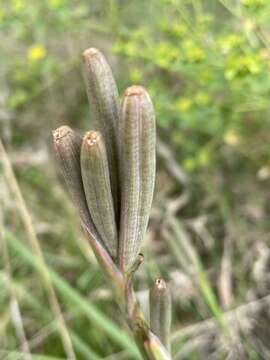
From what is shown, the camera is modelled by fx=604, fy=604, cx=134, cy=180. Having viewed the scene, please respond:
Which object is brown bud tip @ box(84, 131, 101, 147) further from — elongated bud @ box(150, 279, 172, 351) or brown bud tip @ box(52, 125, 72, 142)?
elongated bud @ box(150, 279, 172, 351)

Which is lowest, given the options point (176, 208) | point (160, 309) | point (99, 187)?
point (176, 208)

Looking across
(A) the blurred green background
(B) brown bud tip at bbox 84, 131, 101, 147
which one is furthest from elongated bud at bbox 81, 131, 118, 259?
(A) the blurred green background

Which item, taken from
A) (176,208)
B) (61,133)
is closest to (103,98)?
(61,133)

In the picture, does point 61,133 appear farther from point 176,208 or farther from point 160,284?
point 176,208

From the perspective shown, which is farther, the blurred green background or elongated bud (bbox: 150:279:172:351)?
the blurred green background

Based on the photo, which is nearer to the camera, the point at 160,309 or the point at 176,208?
the point at 160,309

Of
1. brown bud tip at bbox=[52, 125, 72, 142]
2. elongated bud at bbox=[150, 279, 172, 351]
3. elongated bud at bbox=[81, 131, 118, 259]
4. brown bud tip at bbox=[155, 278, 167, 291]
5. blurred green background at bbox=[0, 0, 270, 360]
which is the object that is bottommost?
blurred green background at bbox=[0, 0, 270, 360]
